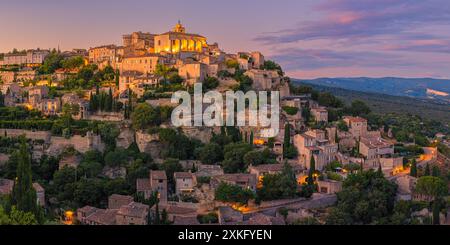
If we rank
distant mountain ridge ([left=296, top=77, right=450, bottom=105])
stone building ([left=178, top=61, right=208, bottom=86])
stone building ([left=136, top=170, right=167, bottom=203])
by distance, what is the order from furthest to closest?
distant mountain ridge ([left=296, top=77, right=450, bottom=105]), stone building ([left=178, top=61, right=208, bottom=86]), stone building ([left=136, top=170, right=167, bottom=203])

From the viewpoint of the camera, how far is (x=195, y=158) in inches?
1105

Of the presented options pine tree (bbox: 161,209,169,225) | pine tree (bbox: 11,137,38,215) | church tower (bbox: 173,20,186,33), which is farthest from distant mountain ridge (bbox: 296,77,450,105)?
pine tree (bbox: 11,137,38,215)

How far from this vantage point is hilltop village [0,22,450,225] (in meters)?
22.8

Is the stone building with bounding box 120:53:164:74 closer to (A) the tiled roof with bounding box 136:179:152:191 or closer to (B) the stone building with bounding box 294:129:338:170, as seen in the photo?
(B) the stone building with bounding box 294:129:338:170

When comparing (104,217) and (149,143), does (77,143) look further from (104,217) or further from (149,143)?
(104,217)

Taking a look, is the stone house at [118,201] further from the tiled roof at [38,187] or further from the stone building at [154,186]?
the tiled roof at [38,187]

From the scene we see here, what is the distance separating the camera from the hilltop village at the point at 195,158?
22.8 meters

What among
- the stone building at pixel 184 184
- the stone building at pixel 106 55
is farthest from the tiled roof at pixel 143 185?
the stone building at pixel 106 55

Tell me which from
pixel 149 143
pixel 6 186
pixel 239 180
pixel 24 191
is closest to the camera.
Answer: pixel 24 191
